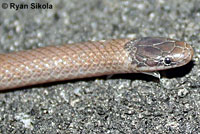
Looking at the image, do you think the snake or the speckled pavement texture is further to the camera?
the snake

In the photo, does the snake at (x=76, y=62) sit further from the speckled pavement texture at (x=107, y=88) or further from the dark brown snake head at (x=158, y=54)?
the speckled pavement texture at (x=107, y=88)

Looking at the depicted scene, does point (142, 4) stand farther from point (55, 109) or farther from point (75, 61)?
point (55, 109)

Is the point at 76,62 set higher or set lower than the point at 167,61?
lower

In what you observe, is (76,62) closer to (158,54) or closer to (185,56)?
(158,54)

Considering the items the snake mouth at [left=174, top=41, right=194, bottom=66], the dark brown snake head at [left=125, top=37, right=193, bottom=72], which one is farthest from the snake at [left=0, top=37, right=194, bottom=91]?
the snake mouth at [left=174, top=41, right=194, bottom=66]

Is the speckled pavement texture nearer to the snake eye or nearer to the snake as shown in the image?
the snake

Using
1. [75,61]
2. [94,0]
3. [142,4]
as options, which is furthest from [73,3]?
[75,61]

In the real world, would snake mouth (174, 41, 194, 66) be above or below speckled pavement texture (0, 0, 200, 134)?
above

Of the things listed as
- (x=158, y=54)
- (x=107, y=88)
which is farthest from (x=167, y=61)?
(x=107, y=88)
